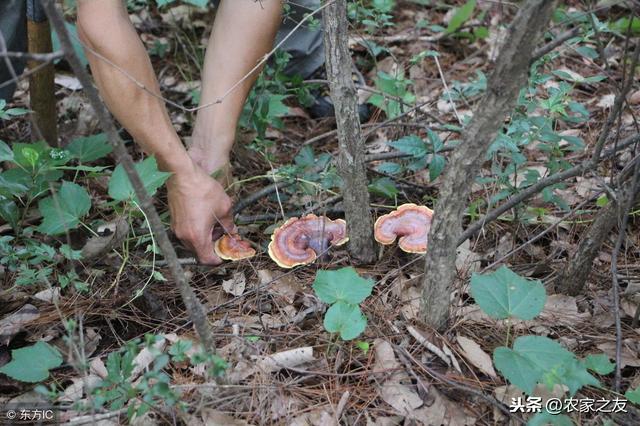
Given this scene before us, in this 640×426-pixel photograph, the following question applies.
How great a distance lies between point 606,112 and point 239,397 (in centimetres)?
308

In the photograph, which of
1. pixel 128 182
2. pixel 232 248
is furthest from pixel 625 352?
pixel 128 182

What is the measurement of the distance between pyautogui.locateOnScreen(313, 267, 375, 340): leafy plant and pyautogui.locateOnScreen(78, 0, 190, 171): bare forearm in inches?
39.5

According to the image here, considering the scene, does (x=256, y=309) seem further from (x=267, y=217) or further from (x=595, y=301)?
(x=595, y=301)

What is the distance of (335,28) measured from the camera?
7.58 ft

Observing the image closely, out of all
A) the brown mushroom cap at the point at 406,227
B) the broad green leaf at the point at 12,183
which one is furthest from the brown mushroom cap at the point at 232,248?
the broad green leaf at the point at 12,183

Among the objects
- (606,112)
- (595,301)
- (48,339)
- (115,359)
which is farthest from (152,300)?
(606,112)

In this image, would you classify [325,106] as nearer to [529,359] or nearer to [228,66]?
[228,66]

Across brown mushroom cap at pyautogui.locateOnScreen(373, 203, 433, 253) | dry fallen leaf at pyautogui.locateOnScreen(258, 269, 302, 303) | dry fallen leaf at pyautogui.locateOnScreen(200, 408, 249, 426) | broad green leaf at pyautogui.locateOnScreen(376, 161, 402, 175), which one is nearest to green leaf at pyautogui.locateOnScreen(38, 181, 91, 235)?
dry fallen leaf at pyautogui.locateOnScreen(258, 269, 302, 303)

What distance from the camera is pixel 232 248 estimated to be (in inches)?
113

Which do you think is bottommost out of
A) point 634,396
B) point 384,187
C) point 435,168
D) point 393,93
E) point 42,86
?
point 634,396

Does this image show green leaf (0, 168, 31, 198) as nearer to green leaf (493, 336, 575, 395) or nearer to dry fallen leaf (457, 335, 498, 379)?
dry fallen leaf (457, 335, 498, 379)

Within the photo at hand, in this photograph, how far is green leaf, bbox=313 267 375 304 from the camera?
2229 mm

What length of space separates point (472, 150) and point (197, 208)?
140 cm

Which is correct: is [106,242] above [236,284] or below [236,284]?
above
